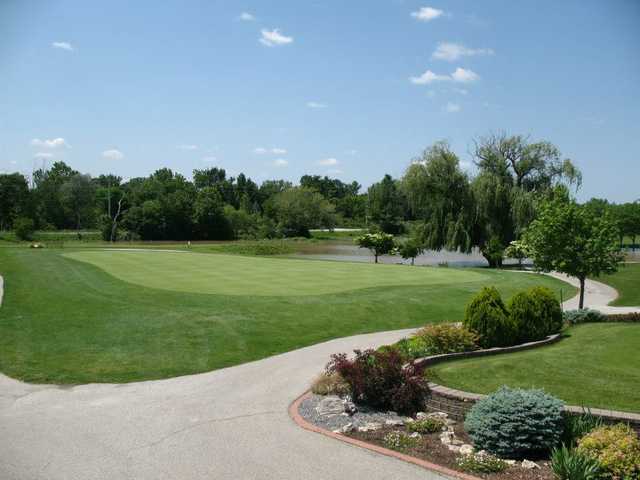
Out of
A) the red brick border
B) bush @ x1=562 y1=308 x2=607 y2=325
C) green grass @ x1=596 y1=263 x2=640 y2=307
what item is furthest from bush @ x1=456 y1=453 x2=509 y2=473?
green grass @ x1=596 y1=263 x2=640 y2=307

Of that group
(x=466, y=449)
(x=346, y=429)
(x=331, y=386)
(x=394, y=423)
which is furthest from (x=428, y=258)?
(x=466, y=449)

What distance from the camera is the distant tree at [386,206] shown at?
10719 cm

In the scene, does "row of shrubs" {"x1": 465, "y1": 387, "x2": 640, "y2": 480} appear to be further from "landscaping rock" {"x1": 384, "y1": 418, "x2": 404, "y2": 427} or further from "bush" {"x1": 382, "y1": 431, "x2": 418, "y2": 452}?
"landscaping rock" {"x1": 384, "y1": 418, "x2": 404, "y2": 427}

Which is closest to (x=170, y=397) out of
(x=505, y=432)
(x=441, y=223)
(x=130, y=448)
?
(x=130, y=448)

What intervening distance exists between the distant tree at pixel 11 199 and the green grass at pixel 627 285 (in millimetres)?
83150

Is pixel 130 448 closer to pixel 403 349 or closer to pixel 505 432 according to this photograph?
pixel 505 432

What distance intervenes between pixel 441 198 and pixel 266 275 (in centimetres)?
2147

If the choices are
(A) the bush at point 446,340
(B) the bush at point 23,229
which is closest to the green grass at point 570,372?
(A) the bush at point 446,340

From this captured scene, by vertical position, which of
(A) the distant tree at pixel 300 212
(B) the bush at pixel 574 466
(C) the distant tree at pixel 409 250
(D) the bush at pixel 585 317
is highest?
(A) the distant tree at pixel 300 212

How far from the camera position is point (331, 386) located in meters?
10.6

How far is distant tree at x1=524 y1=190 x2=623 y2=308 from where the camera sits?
19250 millimetres

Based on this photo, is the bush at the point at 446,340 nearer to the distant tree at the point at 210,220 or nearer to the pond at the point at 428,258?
the pond at the point at 428,258

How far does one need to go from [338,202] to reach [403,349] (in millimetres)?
136653

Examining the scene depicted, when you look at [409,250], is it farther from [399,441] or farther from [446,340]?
[399,441]
